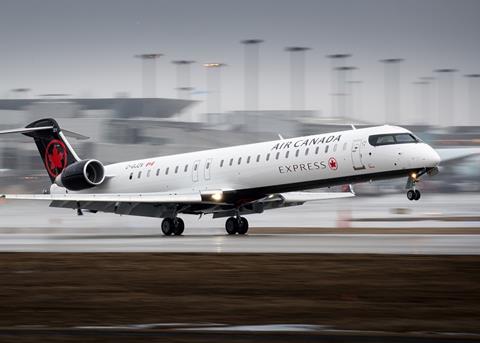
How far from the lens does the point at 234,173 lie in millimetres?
35281

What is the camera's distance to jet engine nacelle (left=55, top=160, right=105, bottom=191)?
38.7 meters

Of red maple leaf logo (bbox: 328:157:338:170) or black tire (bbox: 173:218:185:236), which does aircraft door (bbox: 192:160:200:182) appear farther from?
red maple leaf logo (bbox: 328:157:338:170)

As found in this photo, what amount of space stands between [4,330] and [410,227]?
2901cm

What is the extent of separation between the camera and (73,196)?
116ft

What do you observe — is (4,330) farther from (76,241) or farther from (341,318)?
(76,241)

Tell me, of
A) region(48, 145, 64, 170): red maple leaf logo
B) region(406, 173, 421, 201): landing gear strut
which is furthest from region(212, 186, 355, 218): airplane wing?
region(48, 145, 64, 170): red maple leaf logo

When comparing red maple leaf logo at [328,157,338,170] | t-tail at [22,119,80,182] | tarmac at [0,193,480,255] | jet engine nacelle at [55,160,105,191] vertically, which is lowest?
tarmac at [0,193,480,255]

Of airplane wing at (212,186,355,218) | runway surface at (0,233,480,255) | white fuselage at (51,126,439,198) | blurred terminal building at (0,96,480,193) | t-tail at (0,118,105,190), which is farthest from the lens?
blurred terminal building at (0,96,480,193)

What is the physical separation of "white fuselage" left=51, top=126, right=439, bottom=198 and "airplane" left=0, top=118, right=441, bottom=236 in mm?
36

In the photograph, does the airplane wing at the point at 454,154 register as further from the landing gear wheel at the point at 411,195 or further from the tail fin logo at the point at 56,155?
the landing gear wheel at the point at 411,195

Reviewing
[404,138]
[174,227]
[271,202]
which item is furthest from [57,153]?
[404,138]

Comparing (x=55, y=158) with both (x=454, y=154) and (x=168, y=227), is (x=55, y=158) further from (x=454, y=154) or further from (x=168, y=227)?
(x=454, y=154)

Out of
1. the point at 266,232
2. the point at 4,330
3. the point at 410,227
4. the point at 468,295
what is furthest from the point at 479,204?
the point at 4,330

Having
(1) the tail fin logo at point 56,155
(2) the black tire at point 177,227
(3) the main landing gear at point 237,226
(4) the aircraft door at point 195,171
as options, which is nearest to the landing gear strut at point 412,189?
(3) the main landing gear at point 237,226
